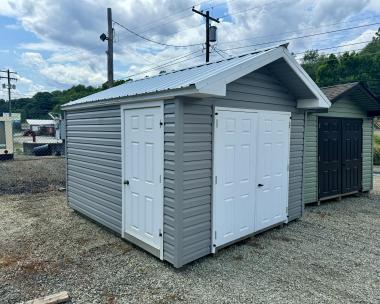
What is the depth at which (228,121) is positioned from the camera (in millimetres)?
4141

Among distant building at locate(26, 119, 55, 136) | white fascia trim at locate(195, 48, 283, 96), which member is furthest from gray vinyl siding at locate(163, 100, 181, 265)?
distant building at locate(26, 119, 55, 136)

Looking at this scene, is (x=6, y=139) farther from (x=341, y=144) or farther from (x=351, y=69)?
(x=351, y=69)

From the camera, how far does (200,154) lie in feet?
12.6

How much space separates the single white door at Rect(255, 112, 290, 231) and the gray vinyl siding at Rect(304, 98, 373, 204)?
1701 mm

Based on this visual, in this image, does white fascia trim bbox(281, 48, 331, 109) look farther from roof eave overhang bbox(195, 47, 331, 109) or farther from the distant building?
the distant building

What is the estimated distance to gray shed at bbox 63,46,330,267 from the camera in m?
3.67

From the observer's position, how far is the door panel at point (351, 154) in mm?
7539

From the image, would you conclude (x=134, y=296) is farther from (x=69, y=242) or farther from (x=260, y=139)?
(x=260, y=139)

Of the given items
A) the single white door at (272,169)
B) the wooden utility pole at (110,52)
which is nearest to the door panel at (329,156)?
the single white door at (272,169)

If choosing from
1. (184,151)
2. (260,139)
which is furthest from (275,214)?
(184,151)

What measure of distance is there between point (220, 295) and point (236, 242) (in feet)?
4.68

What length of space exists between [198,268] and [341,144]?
5.52m

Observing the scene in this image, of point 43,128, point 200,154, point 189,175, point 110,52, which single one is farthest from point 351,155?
point 43,128

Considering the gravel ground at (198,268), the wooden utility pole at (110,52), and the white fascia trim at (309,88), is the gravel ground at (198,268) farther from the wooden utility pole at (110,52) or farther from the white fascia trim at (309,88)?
the wooden utility pole at (110,52)
